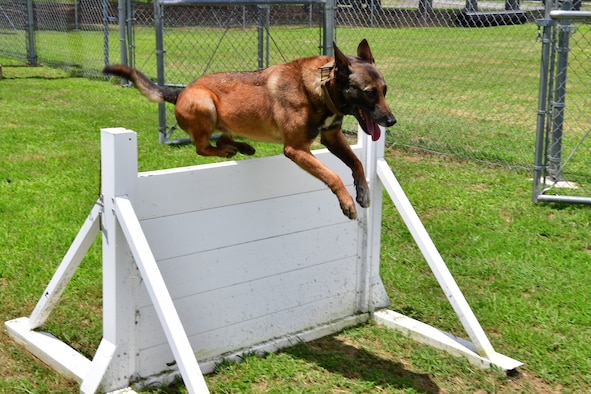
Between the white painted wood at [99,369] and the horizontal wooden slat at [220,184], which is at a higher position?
the horizontal wooden slat at [220,184]

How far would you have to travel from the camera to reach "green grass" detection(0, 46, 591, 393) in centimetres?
364

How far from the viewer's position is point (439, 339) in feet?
13.0

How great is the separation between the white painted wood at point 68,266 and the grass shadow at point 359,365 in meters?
1.18

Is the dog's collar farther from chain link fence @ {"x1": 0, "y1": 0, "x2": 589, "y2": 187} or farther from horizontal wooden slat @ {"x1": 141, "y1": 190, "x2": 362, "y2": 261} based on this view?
chain link fence @ {"x1": 0, "y1": 0, "x2": 589, "y2": 187}

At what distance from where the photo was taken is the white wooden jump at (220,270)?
3207 millimetres

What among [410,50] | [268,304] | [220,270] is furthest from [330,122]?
[410,50]

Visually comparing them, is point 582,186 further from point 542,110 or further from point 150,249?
point 150,249

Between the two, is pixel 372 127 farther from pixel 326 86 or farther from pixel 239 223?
pixel 239 223

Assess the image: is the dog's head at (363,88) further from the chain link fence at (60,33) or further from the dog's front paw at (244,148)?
the chain link fence at (60,33)

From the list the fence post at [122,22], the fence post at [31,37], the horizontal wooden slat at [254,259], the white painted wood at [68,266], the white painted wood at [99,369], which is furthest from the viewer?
the fence post at [31,37]

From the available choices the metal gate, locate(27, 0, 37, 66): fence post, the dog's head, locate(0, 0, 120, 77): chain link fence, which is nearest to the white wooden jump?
the dog's head

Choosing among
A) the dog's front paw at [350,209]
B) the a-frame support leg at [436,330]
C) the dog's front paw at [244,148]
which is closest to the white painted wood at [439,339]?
the a-frame support leg at [436,330]

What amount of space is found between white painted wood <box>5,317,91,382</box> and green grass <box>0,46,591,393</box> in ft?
0.18

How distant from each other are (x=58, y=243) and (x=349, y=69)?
2692 millimetres
